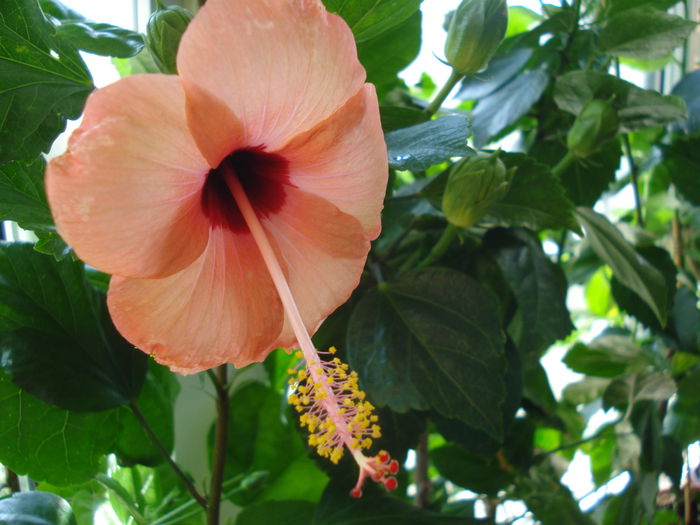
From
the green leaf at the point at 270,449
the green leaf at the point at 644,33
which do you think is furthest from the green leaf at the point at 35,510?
the green leaf at the point at 644,33

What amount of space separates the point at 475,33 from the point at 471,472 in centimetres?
60

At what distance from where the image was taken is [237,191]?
50 cm

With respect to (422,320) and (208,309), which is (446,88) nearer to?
(422,320)

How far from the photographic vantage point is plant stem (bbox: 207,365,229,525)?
0.63m

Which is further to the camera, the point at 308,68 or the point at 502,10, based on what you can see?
the point at 502,10

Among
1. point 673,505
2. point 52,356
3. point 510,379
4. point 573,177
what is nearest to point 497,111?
point 573,177

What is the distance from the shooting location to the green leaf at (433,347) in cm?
64

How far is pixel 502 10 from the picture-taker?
62 cm

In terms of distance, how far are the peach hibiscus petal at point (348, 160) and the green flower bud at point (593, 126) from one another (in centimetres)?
39

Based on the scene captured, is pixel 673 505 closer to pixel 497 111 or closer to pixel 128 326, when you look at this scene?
pixel 497 111

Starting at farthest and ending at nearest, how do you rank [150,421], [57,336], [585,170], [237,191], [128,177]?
[585,170], [150,421], [57,336], [237,191], [128,177]

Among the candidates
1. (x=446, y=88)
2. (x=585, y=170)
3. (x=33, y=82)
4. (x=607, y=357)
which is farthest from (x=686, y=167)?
(x=33, y=82)

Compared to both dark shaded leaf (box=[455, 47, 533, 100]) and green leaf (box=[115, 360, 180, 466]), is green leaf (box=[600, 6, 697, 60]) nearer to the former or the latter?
dark shaded leaf (box=[455, 47, 533, 100])

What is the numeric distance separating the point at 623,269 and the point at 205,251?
0.49 meters
